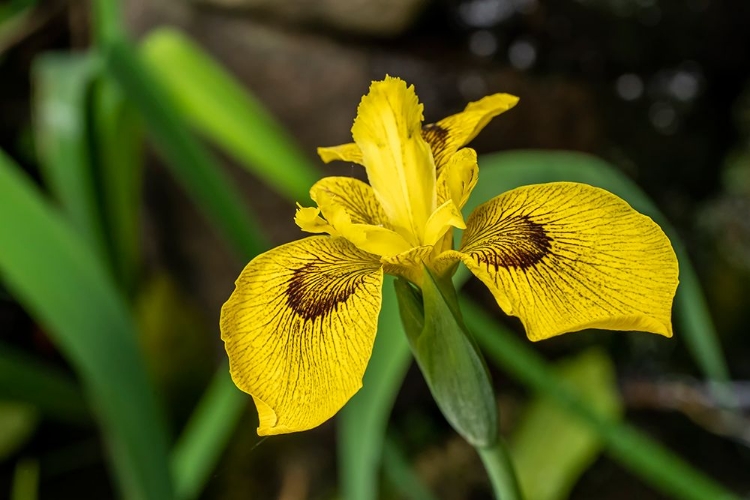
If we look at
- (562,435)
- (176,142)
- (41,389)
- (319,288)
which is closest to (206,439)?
(41,389)

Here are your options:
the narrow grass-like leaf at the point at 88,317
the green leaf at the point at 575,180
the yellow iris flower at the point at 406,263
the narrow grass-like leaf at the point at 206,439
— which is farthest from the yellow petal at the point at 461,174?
the narrow grass-like leaf at the point at 206,439

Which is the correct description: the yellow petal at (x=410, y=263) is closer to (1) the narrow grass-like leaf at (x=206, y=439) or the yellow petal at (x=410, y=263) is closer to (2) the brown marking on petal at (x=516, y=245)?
(2) the brown marking on petal at (x=516, y=245)

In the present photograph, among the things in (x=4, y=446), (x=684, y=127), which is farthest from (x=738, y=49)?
(x=4, y=446)

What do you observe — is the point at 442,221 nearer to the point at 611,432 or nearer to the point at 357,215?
the point at 357,215

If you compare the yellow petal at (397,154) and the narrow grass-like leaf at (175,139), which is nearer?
the yellow petal at (397,154)

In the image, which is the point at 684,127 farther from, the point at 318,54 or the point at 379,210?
the point at 379,210

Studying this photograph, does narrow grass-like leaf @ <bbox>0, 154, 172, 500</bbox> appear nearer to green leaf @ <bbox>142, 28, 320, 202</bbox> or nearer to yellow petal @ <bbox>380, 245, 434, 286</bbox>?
green leaf @ <bbox>142, 28, 320, 202</bbox>
